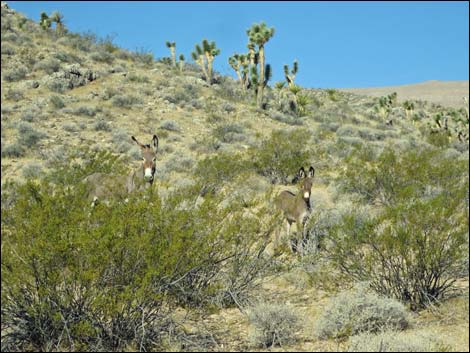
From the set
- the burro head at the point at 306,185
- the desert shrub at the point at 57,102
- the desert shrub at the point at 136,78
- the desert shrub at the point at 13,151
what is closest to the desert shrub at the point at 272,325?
the burro head at the point at 306,185

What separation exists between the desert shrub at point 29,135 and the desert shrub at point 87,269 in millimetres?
17830

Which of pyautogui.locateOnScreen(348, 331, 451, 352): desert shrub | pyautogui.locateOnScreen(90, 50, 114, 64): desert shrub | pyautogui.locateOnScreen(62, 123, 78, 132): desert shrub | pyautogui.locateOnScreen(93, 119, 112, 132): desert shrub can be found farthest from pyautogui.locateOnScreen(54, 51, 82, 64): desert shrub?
pyautogui.locateOnScreen(348, 331, 451, 352): desert shrub

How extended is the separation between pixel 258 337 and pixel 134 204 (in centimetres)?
226

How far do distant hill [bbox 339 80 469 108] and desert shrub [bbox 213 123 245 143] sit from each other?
98814 mm

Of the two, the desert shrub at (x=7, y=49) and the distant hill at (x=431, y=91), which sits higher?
the distant hill at (x=431, y=91)

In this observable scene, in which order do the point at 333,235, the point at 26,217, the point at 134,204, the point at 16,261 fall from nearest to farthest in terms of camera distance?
the point at 16,261, the point at 26,217, the point at 134,204, the point at 333,235

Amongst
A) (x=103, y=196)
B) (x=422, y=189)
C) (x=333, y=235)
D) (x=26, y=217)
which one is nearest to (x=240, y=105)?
(x=422, y=189)

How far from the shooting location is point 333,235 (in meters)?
8.16

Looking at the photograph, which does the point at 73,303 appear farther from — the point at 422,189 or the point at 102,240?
the point at 422,189

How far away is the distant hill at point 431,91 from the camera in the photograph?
4962 inches

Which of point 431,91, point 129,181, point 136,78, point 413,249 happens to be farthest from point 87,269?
point 431,91

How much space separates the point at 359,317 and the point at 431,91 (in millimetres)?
147469

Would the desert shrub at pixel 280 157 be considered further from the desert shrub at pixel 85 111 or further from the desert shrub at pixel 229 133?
the desert shrub at pixel 85 111

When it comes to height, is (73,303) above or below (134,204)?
below
